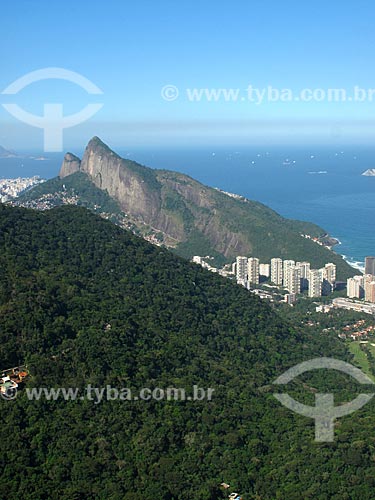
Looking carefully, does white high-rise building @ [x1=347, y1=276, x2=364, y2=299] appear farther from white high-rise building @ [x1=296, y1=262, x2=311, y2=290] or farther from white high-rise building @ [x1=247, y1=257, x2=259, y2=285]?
white high-rise building @ [x1=247, y1=257, x2=259, y2=285]

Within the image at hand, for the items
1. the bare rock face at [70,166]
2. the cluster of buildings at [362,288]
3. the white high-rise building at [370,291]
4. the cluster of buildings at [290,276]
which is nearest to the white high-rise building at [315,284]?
the cluster of buildings at [290,276]

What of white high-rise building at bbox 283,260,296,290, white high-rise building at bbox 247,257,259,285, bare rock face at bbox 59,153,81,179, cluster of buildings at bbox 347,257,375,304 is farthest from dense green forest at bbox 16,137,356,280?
white high-rise building at bbox 247,257,259,285

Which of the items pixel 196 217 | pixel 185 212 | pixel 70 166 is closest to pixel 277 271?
pixel 196 217

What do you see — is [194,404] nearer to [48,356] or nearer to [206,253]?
[48,356]

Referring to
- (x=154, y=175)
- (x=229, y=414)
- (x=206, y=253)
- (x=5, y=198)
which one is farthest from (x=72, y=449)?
(x=5, y=198)

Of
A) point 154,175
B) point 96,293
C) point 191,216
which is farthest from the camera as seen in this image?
point 154,175

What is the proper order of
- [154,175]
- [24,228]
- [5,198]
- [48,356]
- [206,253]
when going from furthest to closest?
[5,198] → [154,175] → [206,253] → [24,228] → [48,356]

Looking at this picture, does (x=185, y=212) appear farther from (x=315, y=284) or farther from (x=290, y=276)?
(x=315, y=284)

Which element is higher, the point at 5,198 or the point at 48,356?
the point at 5,198
